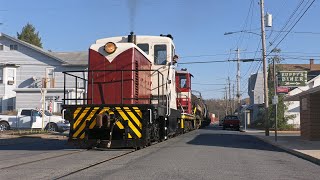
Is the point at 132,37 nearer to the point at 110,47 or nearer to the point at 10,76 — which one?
the point at 110,47

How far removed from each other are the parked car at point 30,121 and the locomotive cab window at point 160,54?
1414cm

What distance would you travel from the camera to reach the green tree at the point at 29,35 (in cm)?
7956

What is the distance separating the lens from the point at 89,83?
16328 millimetres

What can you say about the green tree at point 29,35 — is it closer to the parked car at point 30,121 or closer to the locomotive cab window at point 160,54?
the parked car at point 30,121

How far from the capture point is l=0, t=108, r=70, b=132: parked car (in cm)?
3170

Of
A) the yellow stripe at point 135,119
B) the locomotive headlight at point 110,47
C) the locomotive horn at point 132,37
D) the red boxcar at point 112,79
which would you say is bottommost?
the yellow stripe at point 135,119

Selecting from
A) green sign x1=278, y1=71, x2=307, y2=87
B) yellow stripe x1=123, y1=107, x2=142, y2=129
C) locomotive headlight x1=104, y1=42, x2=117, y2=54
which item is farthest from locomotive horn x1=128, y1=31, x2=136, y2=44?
green sign x1=278, y1=71, x2=307, y2=87

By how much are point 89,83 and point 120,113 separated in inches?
76.6

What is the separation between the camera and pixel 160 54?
64.4ft

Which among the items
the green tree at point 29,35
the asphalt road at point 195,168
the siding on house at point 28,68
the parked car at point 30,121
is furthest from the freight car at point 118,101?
the green tree at point 29,35

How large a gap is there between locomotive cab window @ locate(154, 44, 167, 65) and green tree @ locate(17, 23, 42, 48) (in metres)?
63.6

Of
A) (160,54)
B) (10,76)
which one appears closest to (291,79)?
(160,54)

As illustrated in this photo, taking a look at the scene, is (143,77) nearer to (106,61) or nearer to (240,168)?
(106,61)

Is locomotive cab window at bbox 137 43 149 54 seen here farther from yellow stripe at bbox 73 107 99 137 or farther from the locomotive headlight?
yellow stripe at bbox 73 107 99 137
